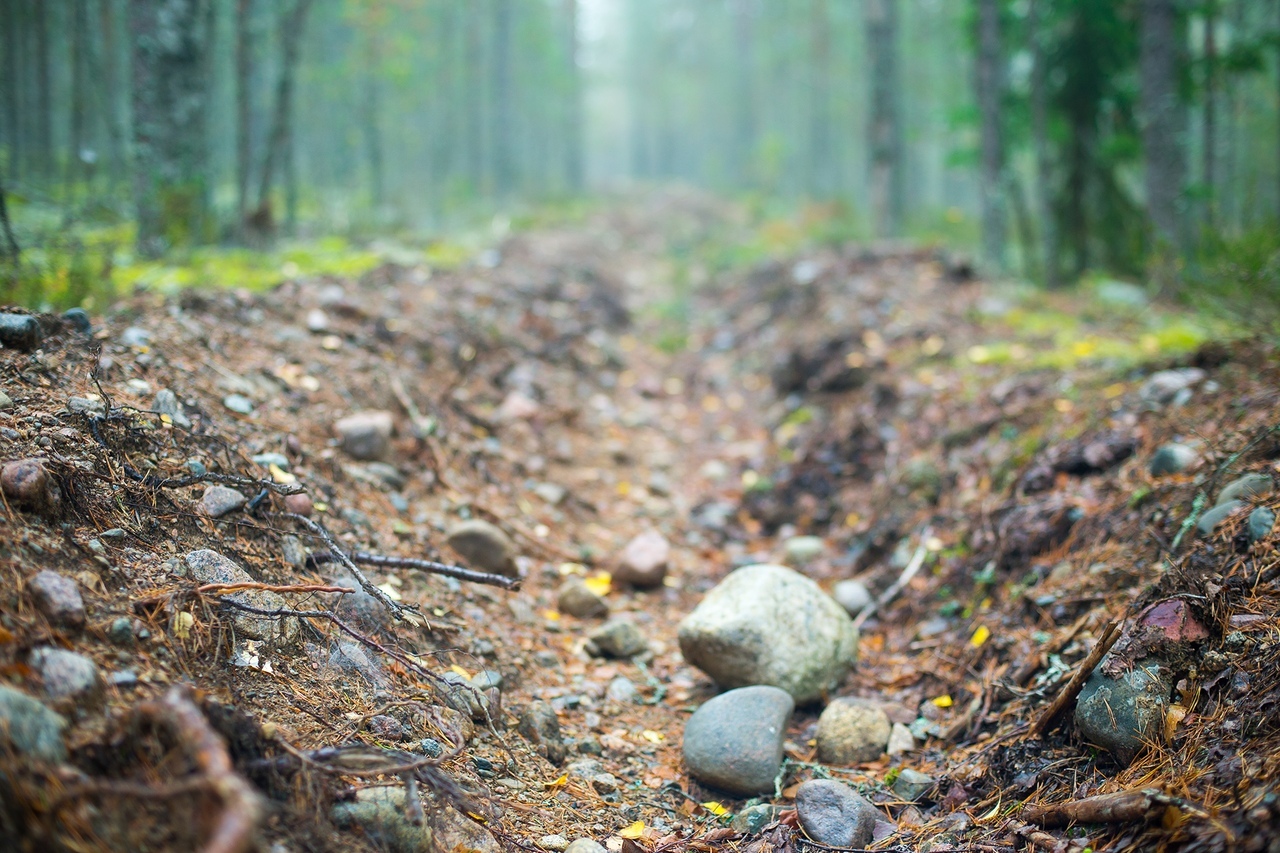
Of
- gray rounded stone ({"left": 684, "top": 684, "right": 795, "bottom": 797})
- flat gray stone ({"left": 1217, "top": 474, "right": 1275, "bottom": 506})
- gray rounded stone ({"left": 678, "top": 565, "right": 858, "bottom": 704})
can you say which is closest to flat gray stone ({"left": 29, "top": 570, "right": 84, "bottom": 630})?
gray rounded stone ({"left": 684, "top": 684, "right": 795, "bottom": 797})

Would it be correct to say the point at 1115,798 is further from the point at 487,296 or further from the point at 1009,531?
the point at 487,296

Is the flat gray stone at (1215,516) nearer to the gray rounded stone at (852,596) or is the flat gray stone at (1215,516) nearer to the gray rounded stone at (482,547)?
the gray rounded stone at (852,596)

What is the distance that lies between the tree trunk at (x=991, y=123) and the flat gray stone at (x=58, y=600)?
883 centimetres

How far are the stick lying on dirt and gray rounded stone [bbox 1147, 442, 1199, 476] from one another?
158 centimetres

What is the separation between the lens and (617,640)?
3074mm

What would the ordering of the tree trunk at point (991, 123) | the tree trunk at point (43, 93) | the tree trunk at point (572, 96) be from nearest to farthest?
1. the tree trunk at point (43, 93)
2. the tree trunk at point (991, 123)
3. the tree trunk at point (572, 96)

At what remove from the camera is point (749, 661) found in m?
2.77

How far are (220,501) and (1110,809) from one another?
2626mm

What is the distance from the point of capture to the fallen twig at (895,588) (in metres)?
3.34

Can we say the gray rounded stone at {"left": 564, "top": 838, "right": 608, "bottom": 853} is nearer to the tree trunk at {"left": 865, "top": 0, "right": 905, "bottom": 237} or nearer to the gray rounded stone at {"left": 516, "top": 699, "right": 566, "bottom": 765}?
the gray rounded stone at {"left": 516, "top": 699, "right": 566, "bottom": 765}

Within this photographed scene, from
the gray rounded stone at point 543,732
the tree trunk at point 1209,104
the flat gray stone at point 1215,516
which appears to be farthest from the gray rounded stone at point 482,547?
the tree trunk at point 1209,104

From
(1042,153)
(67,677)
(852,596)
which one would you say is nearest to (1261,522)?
(852,596)

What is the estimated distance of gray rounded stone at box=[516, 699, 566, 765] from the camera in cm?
236

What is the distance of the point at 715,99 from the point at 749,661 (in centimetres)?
3675
